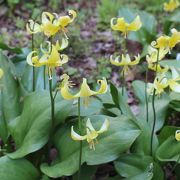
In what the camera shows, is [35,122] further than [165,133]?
No

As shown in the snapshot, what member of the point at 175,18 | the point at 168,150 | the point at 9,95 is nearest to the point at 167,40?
the point at 168,150

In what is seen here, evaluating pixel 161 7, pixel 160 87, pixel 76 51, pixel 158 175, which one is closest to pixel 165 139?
pixel 158 175

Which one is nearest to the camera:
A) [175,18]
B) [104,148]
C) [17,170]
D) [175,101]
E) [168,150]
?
[104,148]

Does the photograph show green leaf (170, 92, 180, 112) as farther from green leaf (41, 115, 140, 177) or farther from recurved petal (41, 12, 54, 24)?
recurved petal (41, 12, 54, 24)

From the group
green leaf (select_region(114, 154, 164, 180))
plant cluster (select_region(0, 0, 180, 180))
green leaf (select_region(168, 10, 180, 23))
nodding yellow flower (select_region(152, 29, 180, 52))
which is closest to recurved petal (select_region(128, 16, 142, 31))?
plant cluster (select_region(0, 0, 180, 180))

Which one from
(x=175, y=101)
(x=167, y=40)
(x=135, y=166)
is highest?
(x=167, y=40)

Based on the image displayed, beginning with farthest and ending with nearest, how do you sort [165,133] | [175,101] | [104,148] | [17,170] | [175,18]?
[175,18], [175,101], [165,133], [17,170], [104,148]

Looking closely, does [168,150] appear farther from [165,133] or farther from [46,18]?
[46,18]
